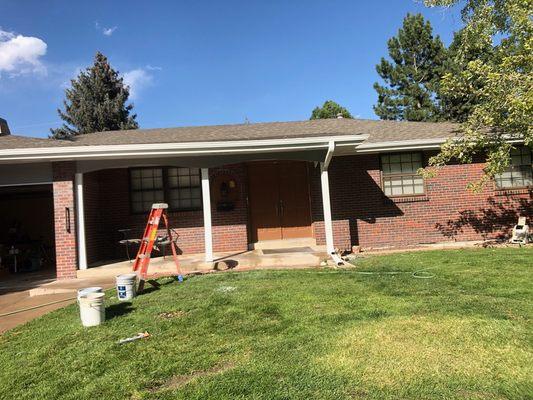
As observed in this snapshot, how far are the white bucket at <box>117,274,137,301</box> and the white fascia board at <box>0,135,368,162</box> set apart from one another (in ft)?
11.2

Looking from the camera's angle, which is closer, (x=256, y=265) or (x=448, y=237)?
(x=256, y=265)

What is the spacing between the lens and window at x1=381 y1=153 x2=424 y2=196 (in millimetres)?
11289

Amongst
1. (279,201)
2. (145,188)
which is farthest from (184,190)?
(279,201)

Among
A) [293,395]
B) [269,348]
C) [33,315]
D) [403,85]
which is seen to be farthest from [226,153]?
[403,85]

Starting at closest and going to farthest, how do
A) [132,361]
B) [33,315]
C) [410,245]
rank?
1. [132,361]
2. [33,315]
3. [410,245]

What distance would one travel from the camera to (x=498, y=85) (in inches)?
336

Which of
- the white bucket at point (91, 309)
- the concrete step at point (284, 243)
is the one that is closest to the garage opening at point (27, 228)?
the concrete step at point (284, 243)

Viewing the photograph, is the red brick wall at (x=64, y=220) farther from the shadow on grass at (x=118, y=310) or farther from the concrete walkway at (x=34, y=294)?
the shadow on grass at (x=118, y=310)

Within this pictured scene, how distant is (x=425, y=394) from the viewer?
3016 millimetres

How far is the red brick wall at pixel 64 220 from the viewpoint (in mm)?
9305

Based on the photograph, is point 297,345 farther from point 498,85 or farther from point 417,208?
point 417,208

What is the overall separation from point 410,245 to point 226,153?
532cm

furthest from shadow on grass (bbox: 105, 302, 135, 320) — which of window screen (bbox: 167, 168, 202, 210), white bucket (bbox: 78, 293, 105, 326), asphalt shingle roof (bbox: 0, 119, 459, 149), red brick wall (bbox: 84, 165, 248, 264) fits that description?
window screen (bbox: 167, 168, 202, 210)

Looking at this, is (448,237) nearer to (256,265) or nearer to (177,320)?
(256,265)
